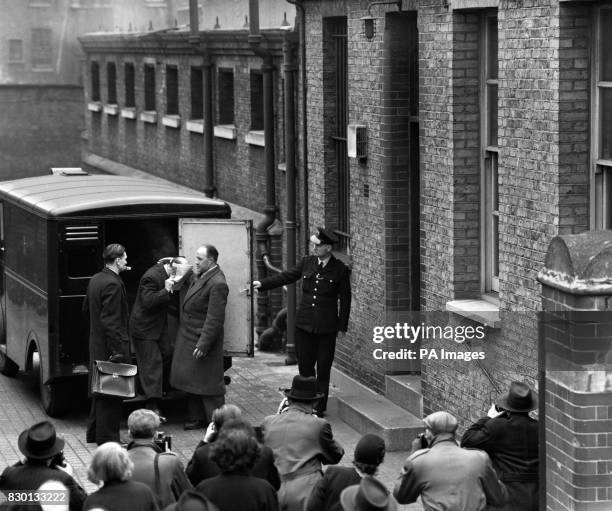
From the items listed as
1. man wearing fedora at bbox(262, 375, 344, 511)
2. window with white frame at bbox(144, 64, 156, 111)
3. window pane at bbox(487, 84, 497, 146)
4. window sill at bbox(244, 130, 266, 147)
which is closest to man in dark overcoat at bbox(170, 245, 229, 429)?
window pane at bbox(487, 84, 497, 146)

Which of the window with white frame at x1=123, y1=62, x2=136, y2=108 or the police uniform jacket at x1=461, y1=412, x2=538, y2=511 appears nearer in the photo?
the police uniform jacket at x1=461, y1=412, x2=538, y2=511

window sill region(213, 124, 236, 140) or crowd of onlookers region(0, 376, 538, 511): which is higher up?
window sill region(213, 124, 236, 140)

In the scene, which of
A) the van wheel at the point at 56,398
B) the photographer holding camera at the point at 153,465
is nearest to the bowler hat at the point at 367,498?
the photographer holding camera at the point at 153,465

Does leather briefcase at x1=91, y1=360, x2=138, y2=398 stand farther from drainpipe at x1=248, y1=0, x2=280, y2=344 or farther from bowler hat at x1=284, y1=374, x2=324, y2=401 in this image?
drainpipe at x1=248, y1=0, x2=280, y2=344

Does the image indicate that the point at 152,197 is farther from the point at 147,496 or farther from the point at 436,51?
the point at 147,496

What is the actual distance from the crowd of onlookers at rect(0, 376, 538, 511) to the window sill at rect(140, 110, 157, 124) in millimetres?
18304

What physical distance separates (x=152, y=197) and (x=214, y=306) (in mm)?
1508

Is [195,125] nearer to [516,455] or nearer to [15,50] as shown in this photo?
[516,455]

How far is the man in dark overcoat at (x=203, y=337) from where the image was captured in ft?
44.5

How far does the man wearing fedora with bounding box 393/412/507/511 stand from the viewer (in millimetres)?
8234

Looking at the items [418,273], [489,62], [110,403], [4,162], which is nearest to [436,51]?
[489,62]

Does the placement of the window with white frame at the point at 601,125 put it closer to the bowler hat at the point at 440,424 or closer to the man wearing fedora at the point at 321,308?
the bowler hat at the point at 440,424

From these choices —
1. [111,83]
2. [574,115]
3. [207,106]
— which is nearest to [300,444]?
[574,115]

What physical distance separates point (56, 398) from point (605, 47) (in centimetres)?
690
